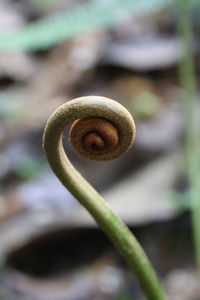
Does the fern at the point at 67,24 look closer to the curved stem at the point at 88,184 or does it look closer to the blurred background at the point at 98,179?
the blurred background at the point at 98,179

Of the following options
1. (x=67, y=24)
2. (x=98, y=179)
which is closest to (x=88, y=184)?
(x=67, y=24)

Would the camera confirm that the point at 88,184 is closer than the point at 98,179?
Yes

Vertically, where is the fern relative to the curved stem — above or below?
above

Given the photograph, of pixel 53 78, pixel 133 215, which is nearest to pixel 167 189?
pixel 133 215

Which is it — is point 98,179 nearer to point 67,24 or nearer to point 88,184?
point 67,24

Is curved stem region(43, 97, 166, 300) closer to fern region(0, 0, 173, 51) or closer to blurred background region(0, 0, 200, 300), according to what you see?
blurred background region(0, 0, 200, 300)

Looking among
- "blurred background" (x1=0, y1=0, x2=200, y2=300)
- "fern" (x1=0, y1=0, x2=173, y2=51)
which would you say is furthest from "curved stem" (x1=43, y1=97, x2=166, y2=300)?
"fern" (x1=0, y1=0, x2=173, y2=51)

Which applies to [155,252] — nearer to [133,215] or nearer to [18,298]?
[133,215]
